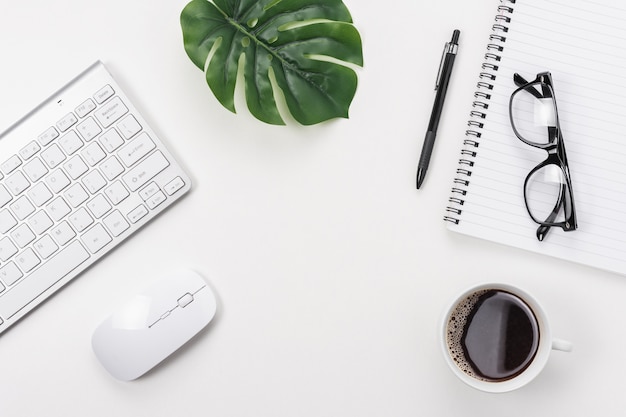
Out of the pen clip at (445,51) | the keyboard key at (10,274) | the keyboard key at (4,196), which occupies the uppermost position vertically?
the keyboard key at (4,196)

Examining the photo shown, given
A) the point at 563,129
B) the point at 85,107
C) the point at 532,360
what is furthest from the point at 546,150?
the point at 85,107

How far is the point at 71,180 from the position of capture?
694mm

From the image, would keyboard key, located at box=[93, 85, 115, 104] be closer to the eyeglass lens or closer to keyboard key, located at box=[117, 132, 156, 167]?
keyboard key, located at box=[117, 132, 156, 167]

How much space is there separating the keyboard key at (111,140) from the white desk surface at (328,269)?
52 mm

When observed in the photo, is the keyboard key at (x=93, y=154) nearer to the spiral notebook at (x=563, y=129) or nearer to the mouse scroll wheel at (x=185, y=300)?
the mouse scroll wheel at (x=185, y=300)

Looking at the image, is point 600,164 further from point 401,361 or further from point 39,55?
point 39,55

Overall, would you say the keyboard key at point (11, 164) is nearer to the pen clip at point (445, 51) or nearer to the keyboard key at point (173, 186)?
the keyboard key at point (173, 186)

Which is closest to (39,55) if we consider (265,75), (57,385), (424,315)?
(265,75)

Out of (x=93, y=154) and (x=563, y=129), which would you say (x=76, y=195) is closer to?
(x=93, y=154)

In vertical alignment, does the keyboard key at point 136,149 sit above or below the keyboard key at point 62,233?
above

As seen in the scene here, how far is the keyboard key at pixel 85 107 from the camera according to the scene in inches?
27.1

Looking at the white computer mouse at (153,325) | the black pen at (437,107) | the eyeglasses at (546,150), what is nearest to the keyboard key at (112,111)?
the white computer mouse at (153,325)

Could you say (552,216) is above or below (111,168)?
below

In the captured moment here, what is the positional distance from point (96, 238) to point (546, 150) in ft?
1.81
